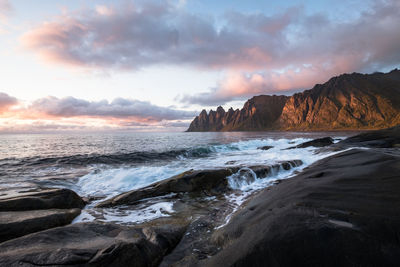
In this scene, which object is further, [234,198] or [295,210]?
[234,198]

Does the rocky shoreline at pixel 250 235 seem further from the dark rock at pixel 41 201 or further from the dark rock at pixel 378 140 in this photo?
the dark rock at pixel 378 140

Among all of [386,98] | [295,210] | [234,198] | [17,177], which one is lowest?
[17,177]

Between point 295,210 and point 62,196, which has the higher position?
point 295,210

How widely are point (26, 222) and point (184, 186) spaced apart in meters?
5.66

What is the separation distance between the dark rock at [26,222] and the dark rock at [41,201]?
1.11 metres

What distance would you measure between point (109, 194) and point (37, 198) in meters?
3.41

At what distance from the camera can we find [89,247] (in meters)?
3.26

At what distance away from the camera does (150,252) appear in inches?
137

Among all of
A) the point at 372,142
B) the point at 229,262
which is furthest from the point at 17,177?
the point at 372,142

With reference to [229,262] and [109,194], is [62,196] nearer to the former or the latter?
[109,194]

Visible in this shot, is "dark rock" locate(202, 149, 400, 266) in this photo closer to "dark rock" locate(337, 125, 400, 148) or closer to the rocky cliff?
"dark rock" locate(337, 125, 400, 148)

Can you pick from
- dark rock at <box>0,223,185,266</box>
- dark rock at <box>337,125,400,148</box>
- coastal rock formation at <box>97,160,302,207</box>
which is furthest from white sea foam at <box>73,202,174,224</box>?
dark rock at <box>337,125,400,148</box>

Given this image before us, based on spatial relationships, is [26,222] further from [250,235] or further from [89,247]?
[250,235]

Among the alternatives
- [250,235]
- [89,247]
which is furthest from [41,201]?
[250,235]
